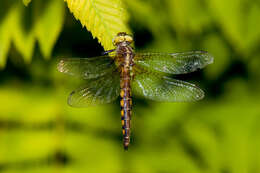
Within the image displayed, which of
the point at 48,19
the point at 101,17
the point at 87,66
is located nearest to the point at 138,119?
the point at 87,66

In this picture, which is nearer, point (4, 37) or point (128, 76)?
point (4, 37)

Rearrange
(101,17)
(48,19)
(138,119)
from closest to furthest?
1. (101,17)
2. (48,19)
3. (138,119)

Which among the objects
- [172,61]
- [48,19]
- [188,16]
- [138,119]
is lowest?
[138,119]

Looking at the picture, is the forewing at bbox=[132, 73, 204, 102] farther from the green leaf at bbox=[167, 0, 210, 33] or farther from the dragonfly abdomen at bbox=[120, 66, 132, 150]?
the green leaf at bbox=[167, 0, 210, 33]

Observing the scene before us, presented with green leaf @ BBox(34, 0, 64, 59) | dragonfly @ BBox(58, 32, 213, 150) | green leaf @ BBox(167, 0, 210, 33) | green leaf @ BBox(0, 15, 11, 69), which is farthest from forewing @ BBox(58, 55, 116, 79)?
green leaf @ BBox(167, 0, 210, 33)

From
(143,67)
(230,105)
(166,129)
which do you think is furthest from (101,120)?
(230,105)

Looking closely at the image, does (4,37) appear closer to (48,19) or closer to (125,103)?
(48,19)

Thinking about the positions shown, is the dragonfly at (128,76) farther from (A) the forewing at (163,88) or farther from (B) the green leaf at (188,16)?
(B) the green leaf at (188,16)

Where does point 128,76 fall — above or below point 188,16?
below
